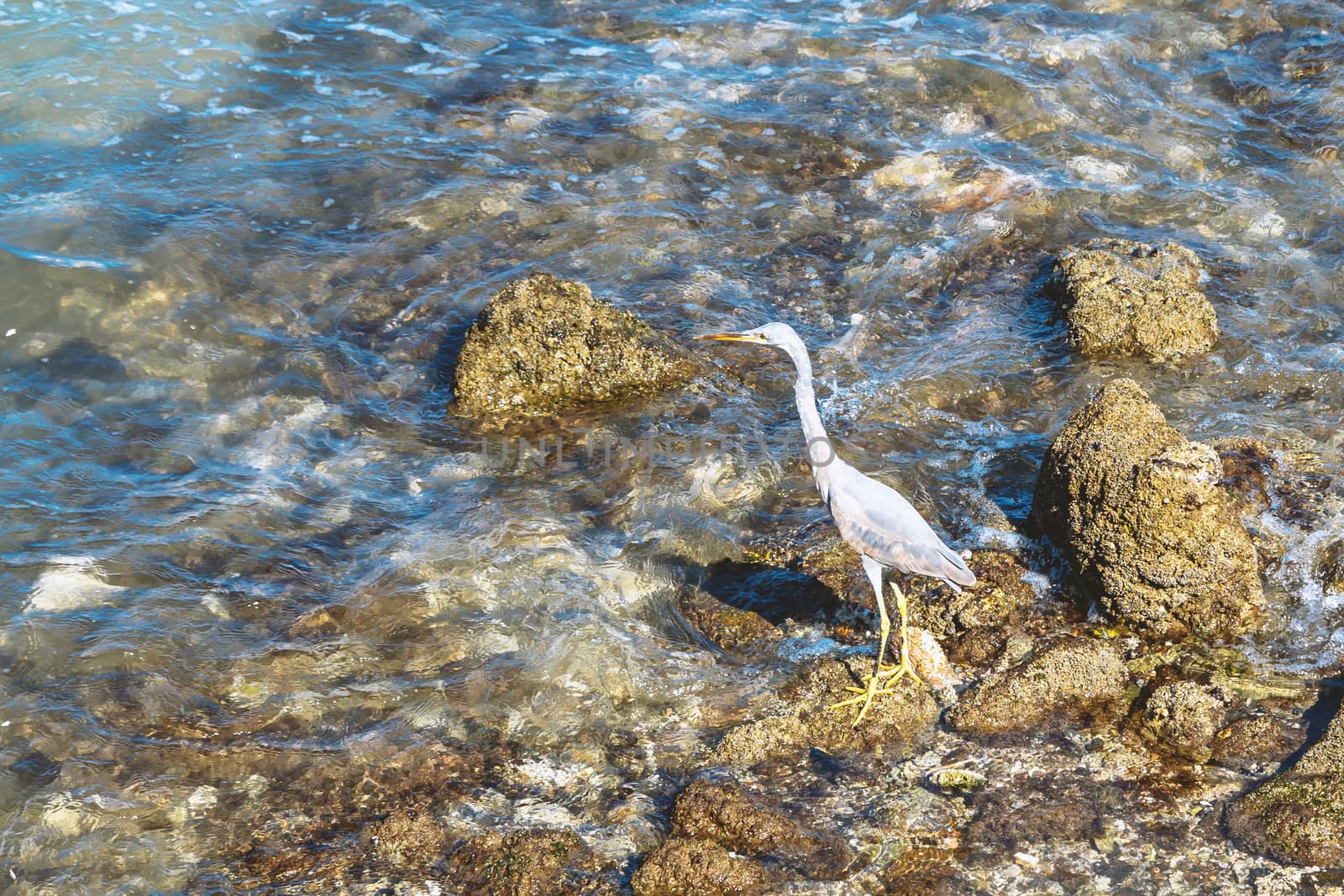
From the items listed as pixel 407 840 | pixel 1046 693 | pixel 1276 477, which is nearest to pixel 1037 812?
pixel 1046 693

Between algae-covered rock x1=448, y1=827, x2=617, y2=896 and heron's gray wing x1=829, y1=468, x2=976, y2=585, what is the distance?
1.85 meters

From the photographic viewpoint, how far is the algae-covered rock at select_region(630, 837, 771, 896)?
3719mm

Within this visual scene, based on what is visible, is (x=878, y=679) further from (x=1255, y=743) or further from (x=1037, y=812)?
(x=1255, y=743)

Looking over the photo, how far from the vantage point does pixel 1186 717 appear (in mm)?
4309

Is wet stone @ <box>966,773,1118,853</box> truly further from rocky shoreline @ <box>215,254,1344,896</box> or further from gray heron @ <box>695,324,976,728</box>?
gray heron @ <box>695,324,976,728</box>

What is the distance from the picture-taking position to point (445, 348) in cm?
707

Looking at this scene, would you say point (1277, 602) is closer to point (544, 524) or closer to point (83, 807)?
point (544, 524)

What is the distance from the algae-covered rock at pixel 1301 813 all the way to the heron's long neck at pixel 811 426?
2.16m

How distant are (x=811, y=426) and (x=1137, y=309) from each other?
9.84ft

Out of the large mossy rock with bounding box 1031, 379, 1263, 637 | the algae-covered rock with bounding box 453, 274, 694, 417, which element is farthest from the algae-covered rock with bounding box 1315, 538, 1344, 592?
the algae-covered rock with bounding box 453, 274, 694, 417

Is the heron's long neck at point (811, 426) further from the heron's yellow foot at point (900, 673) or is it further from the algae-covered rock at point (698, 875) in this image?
the algae-covered rock at point (698, 875)

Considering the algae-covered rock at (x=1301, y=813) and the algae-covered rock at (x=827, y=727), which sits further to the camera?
the algae-covered rock at (x=827, y=727)

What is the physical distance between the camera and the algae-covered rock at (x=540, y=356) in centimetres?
652

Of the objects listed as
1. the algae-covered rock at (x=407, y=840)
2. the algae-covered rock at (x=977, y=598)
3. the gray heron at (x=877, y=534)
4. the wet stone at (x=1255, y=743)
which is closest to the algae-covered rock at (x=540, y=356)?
the gray heron at (x=877, y=534)
